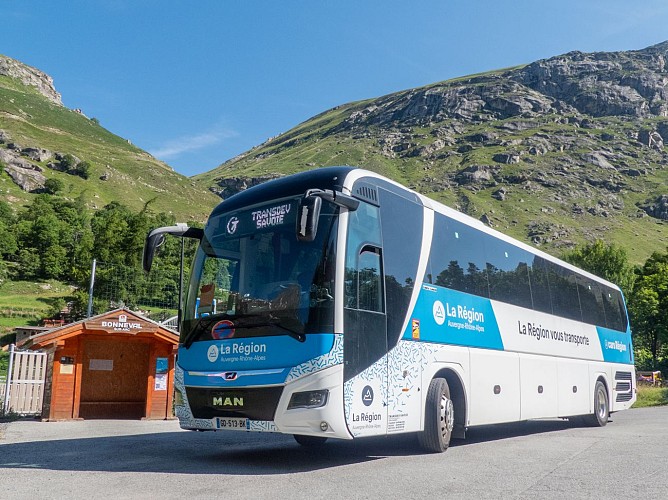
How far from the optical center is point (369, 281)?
8547 mm

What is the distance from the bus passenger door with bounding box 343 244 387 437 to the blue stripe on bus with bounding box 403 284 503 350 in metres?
0.73

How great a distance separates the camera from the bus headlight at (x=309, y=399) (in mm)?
7660

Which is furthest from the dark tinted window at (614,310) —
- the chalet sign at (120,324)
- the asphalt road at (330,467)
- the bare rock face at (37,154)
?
the bare rock face at (37,154)

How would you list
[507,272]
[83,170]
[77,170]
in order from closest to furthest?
[507,272] < [77,170] < [83,170]

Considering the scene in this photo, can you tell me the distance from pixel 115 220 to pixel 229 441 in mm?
62877

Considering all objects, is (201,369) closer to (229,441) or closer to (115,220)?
(229,441)

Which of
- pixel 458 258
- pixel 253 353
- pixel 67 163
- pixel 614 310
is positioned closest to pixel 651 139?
pixel 67 163

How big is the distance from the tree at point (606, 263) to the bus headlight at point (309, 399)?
62216mm

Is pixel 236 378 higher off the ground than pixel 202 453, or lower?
higher

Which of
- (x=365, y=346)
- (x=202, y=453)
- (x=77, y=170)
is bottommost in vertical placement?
(x=202, y=453)

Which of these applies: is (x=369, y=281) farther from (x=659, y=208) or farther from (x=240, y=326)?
(x=659, y=208)

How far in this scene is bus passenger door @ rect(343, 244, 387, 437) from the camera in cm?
795

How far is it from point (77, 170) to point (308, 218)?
15137 centimetres

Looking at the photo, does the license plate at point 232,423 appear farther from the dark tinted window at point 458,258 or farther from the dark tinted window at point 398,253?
the dark tinted window at point 458,258
